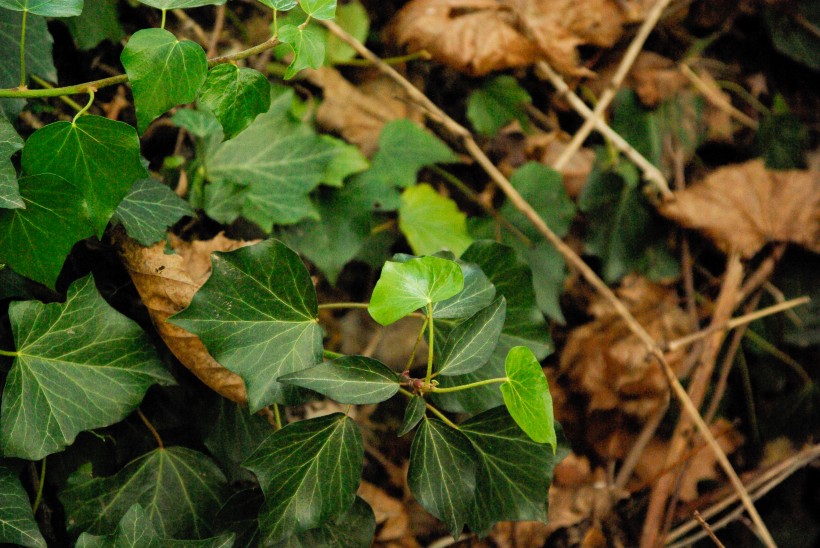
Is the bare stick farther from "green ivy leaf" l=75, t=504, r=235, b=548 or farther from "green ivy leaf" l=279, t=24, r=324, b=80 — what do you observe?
"green ivy leaf" l=75, t=504, r=235, b=548

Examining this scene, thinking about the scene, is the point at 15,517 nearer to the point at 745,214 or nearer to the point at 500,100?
the point at 500,100

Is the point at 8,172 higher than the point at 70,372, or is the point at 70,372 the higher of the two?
the point at 8,172

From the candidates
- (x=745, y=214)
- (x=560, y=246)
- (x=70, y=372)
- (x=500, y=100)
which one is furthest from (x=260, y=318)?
(x=745, y=214)

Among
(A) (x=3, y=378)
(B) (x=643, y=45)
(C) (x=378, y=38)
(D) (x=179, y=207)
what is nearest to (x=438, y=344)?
(D) (x=179, y=207)

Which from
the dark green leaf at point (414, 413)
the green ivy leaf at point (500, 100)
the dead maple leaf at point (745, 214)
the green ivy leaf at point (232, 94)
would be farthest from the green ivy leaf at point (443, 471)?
the dead maple leaf at point (745, 214)

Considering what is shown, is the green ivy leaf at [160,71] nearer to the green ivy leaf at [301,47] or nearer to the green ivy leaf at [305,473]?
the green ivy leaf at [301,47]

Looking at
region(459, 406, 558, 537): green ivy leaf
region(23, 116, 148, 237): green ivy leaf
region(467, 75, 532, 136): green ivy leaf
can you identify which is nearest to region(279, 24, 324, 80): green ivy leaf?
region(23, 116, 148, 237): green ivy leaf
